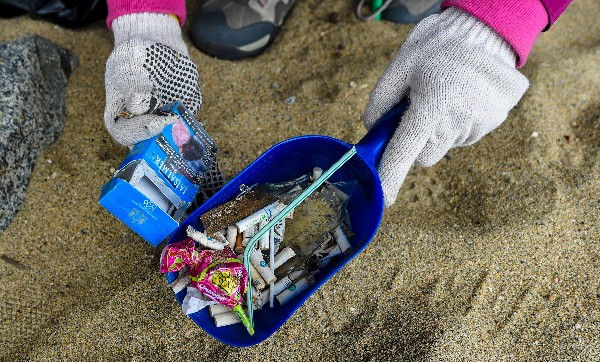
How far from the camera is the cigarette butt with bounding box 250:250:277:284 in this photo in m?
1.05

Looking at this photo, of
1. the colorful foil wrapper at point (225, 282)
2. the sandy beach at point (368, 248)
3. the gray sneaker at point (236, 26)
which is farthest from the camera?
the gray sneaker at point (236, 26)

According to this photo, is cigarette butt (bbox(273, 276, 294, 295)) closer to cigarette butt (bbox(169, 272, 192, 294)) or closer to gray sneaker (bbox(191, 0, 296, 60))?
cigarette butt (bbox(169, 272, 192, 294))

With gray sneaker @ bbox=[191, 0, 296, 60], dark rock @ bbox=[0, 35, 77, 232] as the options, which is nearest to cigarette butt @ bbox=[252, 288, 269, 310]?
dark rock @ bbox=[0, 35, 77, 232]

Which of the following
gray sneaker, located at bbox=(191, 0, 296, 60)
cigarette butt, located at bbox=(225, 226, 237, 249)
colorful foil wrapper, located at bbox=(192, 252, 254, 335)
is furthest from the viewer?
gray sneaker, located at bbox=(191, 0, 296, 60)

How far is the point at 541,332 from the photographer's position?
1.18 metres

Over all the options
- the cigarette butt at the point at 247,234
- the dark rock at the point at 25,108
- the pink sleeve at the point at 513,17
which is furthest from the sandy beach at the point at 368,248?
the pink sleeve at the point at 513,17

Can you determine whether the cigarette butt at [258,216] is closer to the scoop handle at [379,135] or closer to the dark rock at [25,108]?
the scoop handle at [379,135]

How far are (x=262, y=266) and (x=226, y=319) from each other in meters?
0.12

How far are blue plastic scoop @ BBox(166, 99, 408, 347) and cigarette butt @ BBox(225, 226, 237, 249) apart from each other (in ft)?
0.19

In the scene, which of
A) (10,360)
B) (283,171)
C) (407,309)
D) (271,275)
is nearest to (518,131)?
(407,309)

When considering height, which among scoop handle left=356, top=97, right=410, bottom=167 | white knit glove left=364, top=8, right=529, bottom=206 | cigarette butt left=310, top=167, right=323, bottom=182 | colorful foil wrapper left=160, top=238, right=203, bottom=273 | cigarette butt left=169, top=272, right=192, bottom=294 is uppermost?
white knit glove left=364, top=8, right=529, bottom=206

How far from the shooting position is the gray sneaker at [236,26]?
1.58 meters

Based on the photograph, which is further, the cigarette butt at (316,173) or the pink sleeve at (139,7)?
the pink sleeve at (139,7)

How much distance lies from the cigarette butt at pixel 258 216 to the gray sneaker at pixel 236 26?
0.68m
